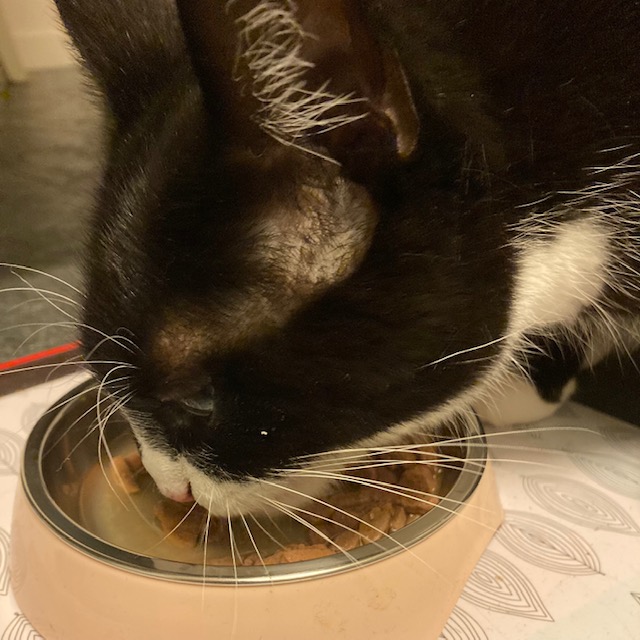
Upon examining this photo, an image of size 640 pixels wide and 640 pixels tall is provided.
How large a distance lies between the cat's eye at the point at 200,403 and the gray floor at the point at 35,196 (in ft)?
1.32

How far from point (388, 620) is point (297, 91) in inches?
16.9

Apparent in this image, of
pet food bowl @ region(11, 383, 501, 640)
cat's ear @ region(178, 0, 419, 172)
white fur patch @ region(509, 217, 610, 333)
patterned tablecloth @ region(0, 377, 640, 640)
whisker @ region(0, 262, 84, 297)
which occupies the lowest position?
patterned tablecloth @ region(0, 377, 640, 640)

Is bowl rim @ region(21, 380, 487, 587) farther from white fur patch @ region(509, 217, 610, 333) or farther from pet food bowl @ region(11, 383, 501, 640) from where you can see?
white fur patch @ region(509, 217, 610, 333)

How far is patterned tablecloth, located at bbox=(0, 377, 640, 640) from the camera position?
63 cm

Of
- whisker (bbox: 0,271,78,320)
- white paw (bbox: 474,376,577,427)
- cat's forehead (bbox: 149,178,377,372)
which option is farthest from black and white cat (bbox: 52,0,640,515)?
white paw (bbox: 474,376,577,427)

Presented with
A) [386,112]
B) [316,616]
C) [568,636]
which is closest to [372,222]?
[386,112]

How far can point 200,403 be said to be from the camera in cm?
52

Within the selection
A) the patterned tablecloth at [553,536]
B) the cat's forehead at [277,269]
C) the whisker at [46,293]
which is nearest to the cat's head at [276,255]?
the cat's forehead at [277,269]

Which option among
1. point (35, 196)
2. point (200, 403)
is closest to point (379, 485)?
point (200, 403)

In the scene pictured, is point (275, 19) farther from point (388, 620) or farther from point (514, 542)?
point (514, 542)

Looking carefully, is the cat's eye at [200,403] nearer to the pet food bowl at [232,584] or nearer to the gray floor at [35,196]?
the pet food bowl at [232,584]

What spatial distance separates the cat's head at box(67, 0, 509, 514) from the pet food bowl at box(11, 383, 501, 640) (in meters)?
0.08

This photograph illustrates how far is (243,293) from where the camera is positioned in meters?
0.47

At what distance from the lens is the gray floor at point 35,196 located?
91 centimetres
